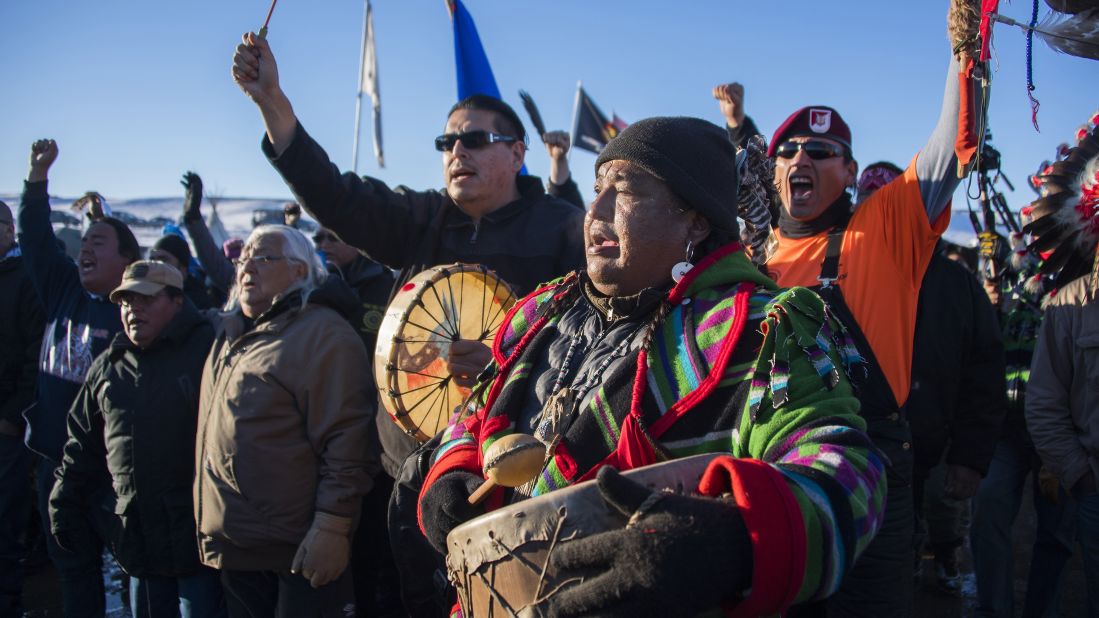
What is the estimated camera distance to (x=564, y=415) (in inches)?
70.8

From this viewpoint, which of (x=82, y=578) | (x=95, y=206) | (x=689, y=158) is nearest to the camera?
(x=689, y=158)

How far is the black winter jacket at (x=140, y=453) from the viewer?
3932 millimetres

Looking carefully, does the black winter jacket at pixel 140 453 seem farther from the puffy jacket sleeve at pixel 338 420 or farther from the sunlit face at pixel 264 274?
the puffy jacket sleeve at pixel 338 420

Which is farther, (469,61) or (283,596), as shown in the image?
(469,61)

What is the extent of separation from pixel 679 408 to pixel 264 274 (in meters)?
2.68

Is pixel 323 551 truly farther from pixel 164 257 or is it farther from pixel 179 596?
pixel 164 257

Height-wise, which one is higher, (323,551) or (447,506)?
(447,506)

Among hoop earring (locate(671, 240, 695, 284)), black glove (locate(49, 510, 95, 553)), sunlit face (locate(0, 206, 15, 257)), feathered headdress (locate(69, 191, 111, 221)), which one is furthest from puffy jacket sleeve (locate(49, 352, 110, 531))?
hoop earring (locate(671, 240, 695, 284))

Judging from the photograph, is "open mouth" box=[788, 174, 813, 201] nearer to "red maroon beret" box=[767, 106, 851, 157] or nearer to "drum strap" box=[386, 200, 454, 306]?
"red maroon beret" box=[767, 106, 851, 157]

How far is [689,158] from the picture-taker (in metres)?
1.84

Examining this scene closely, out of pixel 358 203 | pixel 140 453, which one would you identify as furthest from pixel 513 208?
pixel 140 453

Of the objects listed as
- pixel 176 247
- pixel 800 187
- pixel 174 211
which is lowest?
pixel 800 187

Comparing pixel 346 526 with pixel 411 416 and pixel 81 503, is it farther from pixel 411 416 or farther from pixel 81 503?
pixel 81 503

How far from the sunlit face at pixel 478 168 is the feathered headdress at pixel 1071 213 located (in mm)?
2611
